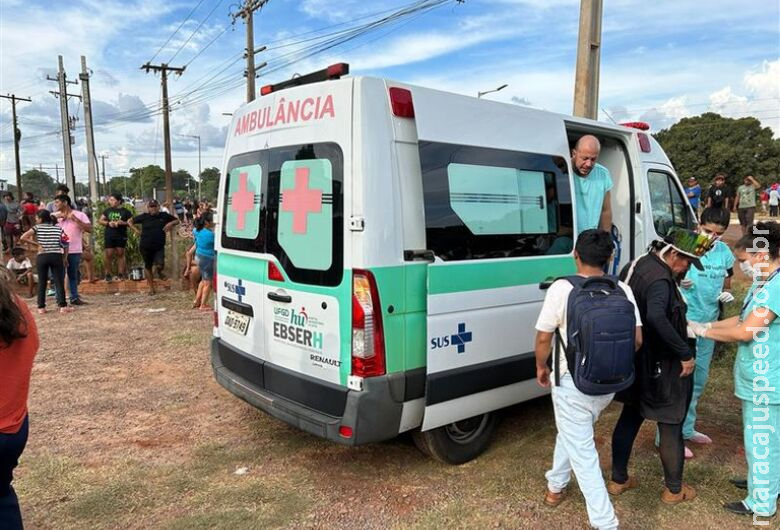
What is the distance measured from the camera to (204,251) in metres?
8.13

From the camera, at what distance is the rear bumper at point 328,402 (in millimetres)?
2949

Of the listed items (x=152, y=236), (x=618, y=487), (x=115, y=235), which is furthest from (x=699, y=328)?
(x=115, y=235)

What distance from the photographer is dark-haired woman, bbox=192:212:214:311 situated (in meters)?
8.10

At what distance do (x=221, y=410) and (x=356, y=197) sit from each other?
105 inches

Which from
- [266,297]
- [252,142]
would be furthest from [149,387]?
[252,142]

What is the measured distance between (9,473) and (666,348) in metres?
3.13

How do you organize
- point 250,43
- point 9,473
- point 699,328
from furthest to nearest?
point 250,43 → point 699,328 → point 9,473

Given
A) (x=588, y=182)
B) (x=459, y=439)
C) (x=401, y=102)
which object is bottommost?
(x=459, y=439)

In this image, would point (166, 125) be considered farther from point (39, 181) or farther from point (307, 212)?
point (39, 181)

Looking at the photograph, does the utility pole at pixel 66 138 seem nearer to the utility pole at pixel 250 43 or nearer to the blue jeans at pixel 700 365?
the utility pole at pixel 250 43

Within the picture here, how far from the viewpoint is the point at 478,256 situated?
3354 mm

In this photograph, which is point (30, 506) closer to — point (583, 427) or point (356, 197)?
point (356, 197)

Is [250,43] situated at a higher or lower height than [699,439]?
higher

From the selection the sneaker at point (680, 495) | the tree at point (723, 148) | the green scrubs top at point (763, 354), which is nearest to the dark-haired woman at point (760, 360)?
the green scrubs top at point (763, 354)
